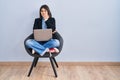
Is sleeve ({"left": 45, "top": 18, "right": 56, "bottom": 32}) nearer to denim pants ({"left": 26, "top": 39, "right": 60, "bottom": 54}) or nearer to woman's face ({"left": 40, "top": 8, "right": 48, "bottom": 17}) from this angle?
woman's face ({"left": 40, "top": 8, "right": 48, "bottom": 17})

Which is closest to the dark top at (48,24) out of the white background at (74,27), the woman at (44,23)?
the woman at (44,23)

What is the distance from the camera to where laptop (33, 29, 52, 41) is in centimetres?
296

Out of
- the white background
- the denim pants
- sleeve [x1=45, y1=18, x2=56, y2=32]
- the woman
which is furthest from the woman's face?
the denim pants


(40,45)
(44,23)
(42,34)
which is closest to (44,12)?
(44,23)

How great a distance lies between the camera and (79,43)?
354 cm

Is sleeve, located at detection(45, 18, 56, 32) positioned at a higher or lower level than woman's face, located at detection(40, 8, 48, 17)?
lower

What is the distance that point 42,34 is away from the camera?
299cm

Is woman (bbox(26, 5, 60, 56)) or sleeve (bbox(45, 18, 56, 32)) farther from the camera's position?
sleeve (bbox(45, 18, 56, 32))

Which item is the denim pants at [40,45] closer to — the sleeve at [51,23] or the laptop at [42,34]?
the laptop at [42,34]

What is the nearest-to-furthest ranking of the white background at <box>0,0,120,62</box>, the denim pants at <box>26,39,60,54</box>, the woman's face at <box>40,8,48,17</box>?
the denim pants at <box>26,39,60,54</box>, the woman's face at <box>40,8,48,17</box>, the white background at <box>0,0,120,62</box>

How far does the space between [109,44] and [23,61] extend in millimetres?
1614

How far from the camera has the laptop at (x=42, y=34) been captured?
2.96m

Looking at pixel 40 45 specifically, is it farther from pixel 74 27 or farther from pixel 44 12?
pixel 74 27

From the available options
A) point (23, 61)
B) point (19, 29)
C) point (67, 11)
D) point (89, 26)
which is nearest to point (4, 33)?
point (19, 29)
